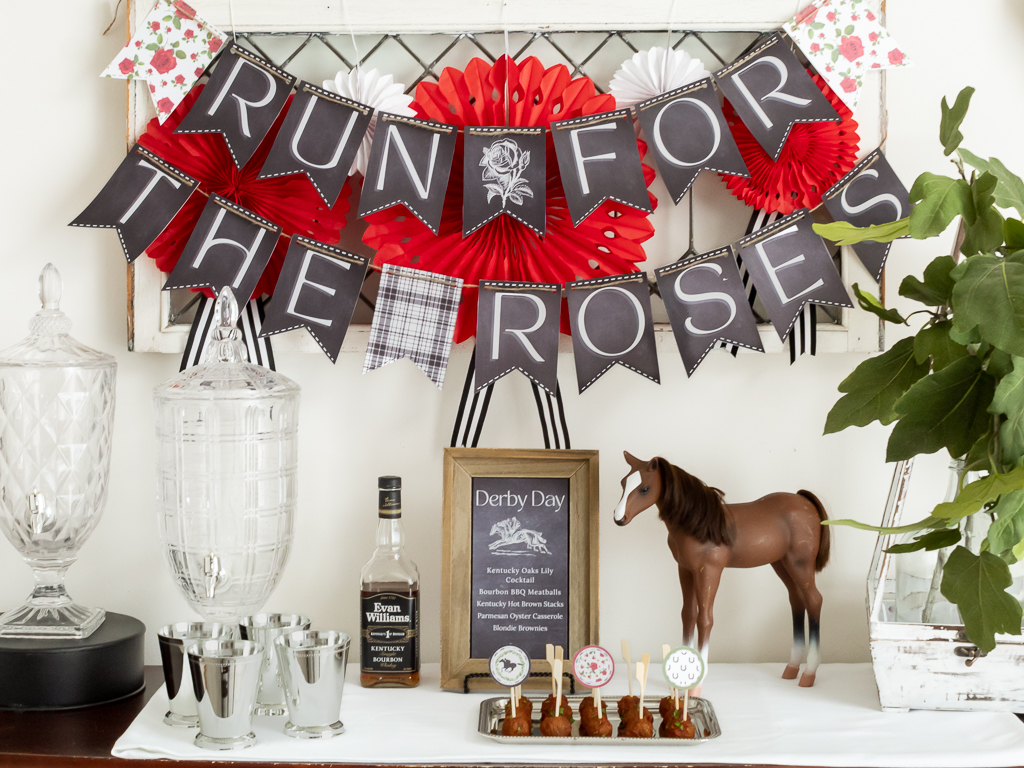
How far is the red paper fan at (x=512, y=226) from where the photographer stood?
1.20 metres

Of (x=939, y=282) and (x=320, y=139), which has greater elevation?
(x=320, y=139)

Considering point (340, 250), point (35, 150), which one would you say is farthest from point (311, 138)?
point (35, 150)

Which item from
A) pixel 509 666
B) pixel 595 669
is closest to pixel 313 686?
pixel 509 666

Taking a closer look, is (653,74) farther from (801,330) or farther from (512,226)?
(801,330)

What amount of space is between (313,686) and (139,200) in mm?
723

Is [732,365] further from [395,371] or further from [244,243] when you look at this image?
[244,243]

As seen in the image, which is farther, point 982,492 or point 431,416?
point 431,416

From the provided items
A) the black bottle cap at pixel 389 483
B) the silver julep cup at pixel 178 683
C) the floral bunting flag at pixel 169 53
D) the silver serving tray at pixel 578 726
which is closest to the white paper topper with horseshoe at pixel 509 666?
the silver serving tray at pixel 578 726

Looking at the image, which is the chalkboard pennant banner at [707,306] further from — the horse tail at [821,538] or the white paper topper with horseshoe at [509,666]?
the white paper topper with horseshoe at [509,666]

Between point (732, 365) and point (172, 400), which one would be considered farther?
point (732, 365)

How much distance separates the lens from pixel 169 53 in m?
1.21

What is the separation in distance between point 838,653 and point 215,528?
0.94 meters

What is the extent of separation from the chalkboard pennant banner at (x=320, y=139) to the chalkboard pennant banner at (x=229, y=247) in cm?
8

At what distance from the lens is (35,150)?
1.28 metres
